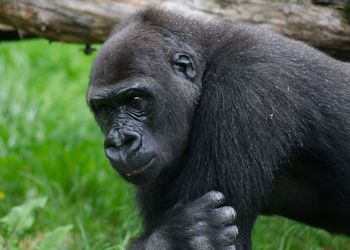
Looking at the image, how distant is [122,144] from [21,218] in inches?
50.8

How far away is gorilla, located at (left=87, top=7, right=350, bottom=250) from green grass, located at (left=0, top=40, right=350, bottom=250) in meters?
0.95

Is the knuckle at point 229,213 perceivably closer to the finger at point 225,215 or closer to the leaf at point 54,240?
the finger at point 225,215

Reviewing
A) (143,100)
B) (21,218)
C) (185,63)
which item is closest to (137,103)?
(143,100)

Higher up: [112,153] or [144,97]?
[144,97]

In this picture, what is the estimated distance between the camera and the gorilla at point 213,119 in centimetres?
439

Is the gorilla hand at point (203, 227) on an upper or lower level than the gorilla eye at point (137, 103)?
lower

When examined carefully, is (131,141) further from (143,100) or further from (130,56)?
(130,56)

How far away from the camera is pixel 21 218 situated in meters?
5.37

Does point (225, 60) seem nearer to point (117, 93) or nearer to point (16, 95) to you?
point (117, 93)

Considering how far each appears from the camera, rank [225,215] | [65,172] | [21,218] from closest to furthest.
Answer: [225,215]
[21,218]
[65,172]

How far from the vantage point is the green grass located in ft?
19.3

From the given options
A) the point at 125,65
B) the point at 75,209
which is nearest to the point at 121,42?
the point at 125,65

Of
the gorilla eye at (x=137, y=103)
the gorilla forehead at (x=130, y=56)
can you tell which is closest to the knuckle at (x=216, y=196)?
the gorilla eye at (x=137, y=103)

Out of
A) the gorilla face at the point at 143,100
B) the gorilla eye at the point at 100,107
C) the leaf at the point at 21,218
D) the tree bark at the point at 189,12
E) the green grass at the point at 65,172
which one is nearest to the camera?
the gorilla face at the point at 143,100
